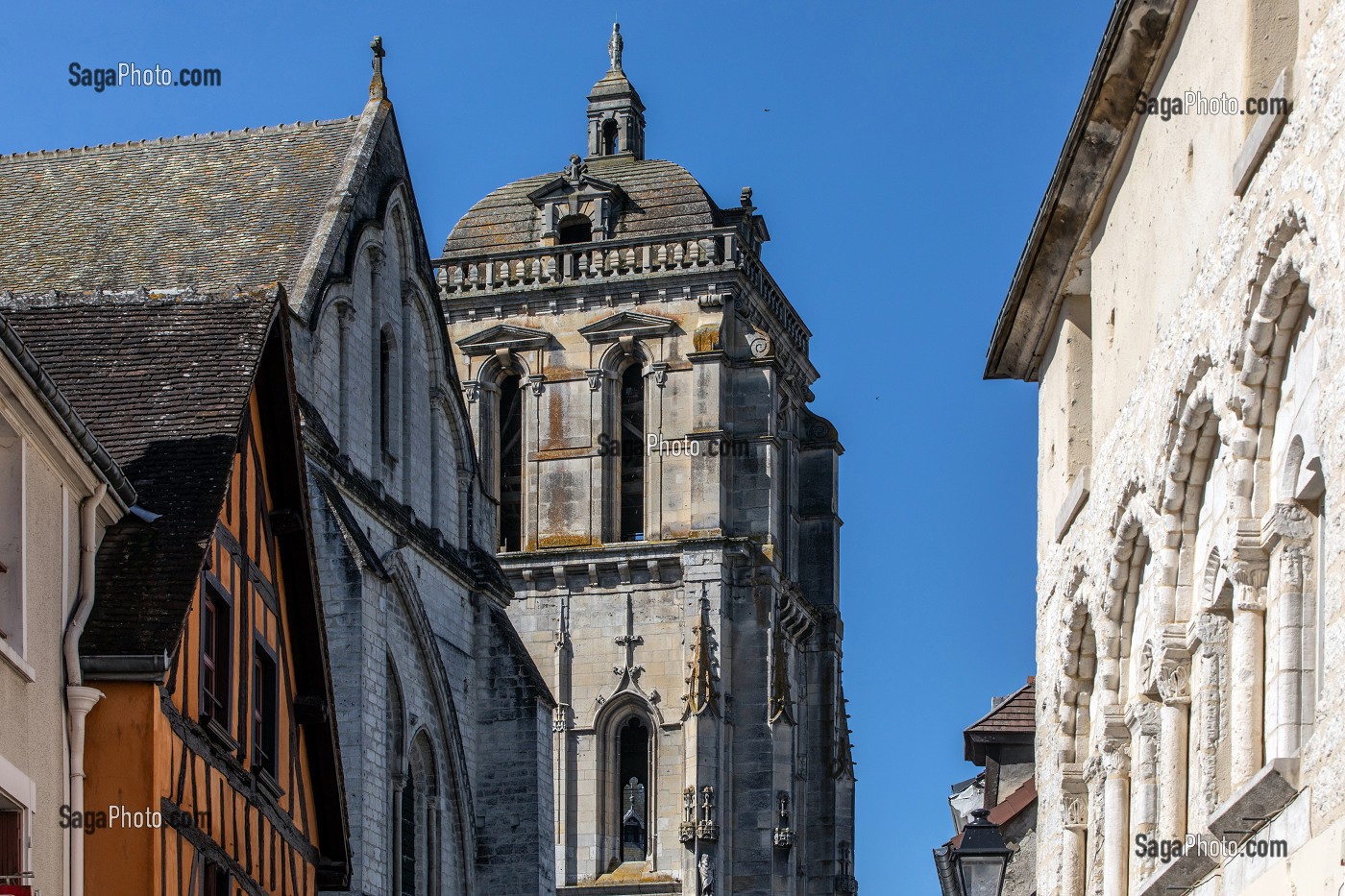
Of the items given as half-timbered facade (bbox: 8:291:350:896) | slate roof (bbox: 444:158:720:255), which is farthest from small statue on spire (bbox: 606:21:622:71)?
half-timbered facade (bbox: 8:291:350:896)

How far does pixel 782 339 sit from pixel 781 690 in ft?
26.8

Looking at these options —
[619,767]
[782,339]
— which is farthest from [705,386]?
[619,767]

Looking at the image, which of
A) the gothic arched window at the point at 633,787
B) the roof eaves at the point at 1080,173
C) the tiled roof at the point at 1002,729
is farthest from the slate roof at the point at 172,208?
the gothic arched window at the point at 633,787

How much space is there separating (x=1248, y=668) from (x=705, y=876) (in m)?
37.5

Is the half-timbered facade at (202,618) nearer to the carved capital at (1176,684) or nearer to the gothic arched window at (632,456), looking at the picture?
the carved capital at (1176,684)

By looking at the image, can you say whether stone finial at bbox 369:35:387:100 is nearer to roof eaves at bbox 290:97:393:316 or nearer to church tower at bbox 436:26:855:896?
roof eaves at bbox 290:97:393:316

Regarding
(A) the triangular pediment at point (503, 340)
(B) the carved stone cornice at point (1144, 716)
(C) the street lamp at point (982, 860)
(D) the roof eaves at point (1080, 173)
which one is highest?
(A) the triangular pediment at point (503, 340)

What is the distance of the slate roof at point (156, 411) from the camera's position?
50.6ft

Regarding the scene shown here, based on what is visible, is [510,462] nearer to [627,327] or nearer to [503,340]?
[503,340]

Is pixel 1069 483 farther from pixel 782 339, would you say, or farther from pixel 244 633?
pixel 782 339

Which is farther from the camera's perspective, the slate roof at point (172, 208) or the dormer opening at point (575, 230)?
the dormer opening at point (575, 230)

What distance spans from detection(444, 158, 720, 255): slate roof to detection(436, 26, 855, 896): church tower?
0.20ft

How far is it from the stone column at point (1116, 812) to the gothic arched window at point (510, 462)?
36.6 m

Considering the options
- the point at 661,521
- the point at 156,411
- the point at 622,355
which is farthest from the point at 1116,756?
the point at 622,355
